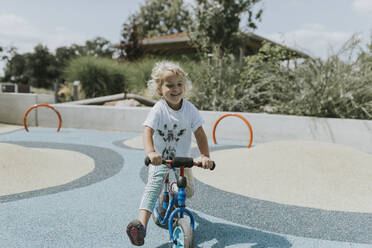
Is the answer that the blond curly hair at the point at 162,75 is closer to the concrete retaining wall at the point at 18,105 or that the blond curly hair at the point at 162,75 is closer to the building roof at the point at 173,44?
the concrete retaining wall at the point at 18,105

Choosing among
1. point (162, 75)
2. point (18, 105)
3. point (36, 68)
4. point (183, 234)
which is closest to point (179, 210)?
point (183, 234)

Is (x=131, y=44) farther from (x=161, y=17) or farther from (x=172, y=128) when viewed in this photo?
(x=161, y=17)

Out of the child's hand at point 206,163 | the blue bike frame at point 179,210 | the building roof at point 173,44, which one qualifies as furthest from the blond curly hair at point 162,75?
the building roof at point 173,44

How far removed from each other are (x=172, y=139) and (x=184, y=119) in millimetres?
208

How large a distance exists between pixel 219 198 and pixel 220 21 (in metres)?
12.5

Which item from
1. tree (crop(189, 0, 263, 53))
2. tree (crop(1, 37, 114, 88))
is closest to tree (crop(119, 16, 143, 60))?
tree (crop(189, 0, 263, 53))

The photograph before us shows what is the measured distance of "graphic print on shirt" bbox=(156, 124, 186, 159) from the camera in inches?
111

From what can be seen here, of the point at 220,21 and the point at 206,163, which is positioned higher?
the point at 220,21

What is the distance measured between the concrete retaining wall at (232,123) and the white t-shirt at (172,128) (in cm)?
645

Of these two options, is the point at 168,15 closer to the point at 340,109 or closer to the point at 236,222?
the point at 340,109

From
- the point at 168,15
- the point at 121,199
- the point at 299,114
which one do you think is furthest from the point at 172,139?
the point at 168,15

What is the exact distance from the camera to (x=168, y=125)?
2.81 metres

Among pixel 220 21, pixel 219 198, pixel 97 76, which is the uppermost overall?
pixel 220 21

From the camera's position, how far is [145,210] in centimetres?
263
